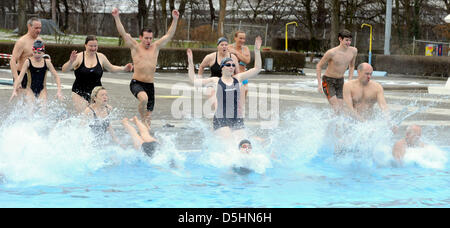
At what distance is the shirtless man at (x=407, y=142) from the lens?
941 cm

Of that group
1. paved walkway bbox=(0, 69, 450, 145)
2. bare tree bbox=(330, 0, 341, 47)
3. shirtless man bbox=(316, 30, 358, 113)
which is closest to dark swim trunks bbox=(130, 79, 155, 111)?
paved walkway bbox=(0, 69, 450, 145)

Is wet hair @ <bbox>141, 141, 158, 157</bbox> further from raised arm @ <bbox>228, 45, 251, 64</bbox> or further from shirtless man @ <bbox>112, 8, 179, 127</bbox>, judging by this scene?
raised arm @ <bbox>228, 45, 251, 64</bbox>

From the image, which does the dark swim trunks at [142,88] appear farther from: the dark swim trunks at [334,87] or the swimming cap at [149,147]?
the dark swim trunks at [334,87]

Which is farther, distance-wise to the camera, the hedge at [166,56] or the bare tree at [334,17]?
the bare tree at [334,17]

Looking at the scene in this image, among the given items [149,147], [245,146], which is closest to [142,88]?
[149,147]

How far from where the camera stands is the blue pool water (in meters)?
7.49

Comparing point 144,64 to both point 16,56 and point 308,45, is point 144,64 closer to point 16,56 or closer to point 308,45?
point 16,56

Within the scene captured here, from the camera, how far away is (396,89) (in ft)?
75.3

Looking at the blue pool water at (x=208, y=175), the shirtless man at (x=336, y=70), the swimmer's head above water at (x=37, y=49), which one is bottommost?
the blue pool water at (x=208, y=175)

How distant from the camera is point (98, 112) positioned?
9.23m

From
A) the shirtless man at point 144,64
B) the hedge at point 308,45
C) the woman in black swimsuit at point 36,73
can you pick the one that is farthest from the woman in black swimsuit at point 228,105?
the hedge at point 308,45

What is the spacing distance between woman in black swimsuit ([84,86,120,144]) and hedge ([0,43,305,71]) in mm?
18344

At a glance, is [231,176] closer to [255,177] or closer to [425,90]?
[255,177]
